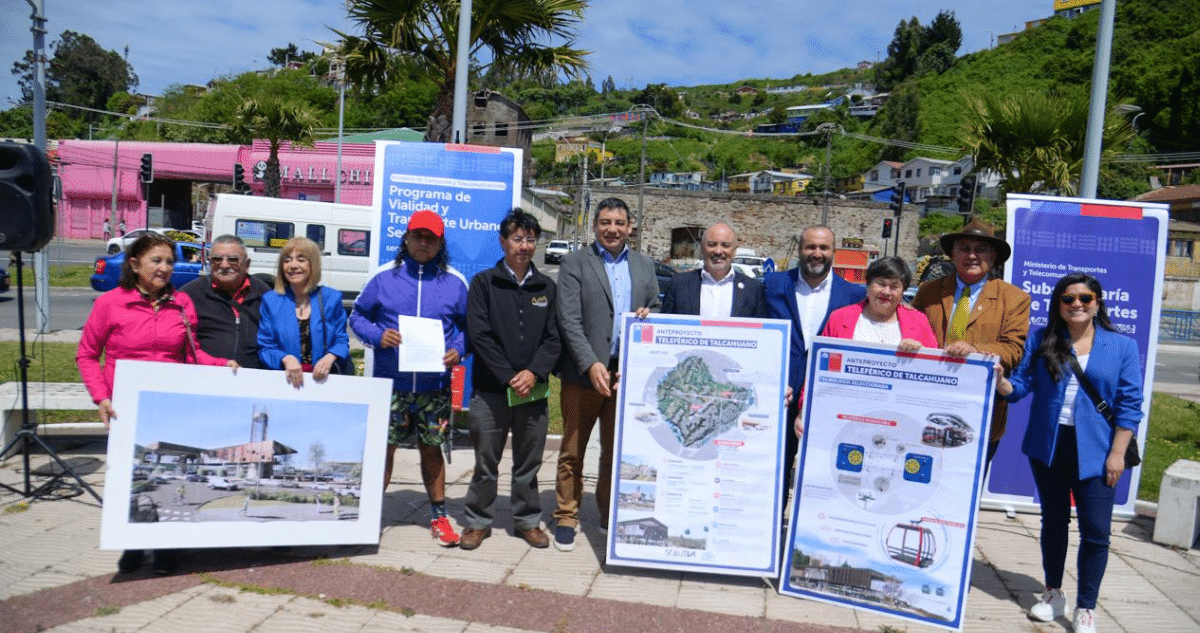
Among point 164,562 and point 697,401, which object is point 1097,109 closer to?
point 697,401

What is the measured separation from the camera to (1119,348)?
3.83m

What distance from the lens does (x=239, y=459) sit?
13.3ft

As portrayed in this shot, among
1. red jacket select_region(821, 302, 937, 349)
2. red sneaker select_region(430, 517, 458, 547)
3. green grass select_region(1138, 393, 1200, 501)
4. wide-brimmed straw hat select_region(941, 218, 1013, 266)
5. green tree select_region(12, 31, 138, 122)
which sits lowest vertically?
red sneaker select_region(430, 517, 458, 547)

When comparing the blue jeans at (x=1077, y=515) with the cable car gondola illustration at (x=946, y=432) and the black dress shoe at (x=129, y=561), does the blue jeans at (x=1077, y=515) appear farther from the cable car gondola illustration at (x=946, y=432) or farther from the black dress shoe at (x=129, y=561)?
the black dress shoe at (x=129, y=561)

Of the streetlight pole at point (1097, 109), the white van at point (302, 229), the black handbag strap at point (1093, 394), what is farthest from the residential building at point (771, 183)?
the black handbag strap at point (1093, 394)

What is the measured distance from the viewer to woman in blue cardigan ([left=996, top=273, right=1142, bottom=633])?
382 centimetres

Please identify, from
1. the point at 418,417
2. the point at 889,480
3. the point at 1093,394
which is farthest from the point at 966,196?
the point at 418,417

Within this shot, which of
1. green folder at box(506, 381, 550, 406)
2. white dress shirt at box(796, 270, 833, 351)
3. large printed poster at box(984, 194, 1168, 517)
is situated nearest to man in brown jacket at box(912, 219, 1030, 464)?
white dress shirt at box(796, 270, 833, 351)

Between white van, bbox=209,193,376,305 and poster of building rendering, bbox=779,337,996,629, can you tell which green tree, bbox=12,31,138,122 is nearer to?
white van, bbox=209,193,376,305

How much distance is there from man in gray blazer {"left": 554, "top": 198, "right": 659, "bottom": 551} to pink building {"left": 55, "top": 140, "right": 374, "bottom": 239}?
121ft

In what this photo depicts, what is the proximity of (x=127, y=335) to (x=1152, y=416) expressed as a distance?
37.0 feet

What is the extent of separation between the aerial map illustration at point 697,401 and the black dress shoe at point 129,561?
2941mm

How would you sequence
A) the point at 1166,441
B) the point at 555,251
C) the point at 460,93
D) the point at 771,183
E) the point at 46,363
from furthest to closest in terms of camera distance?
the point at 771,183, the point at 555,251, the point at 46,363, the point at 1166,441, the point at 460,93

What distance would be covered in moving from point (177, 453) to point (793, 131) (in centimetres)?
13030
